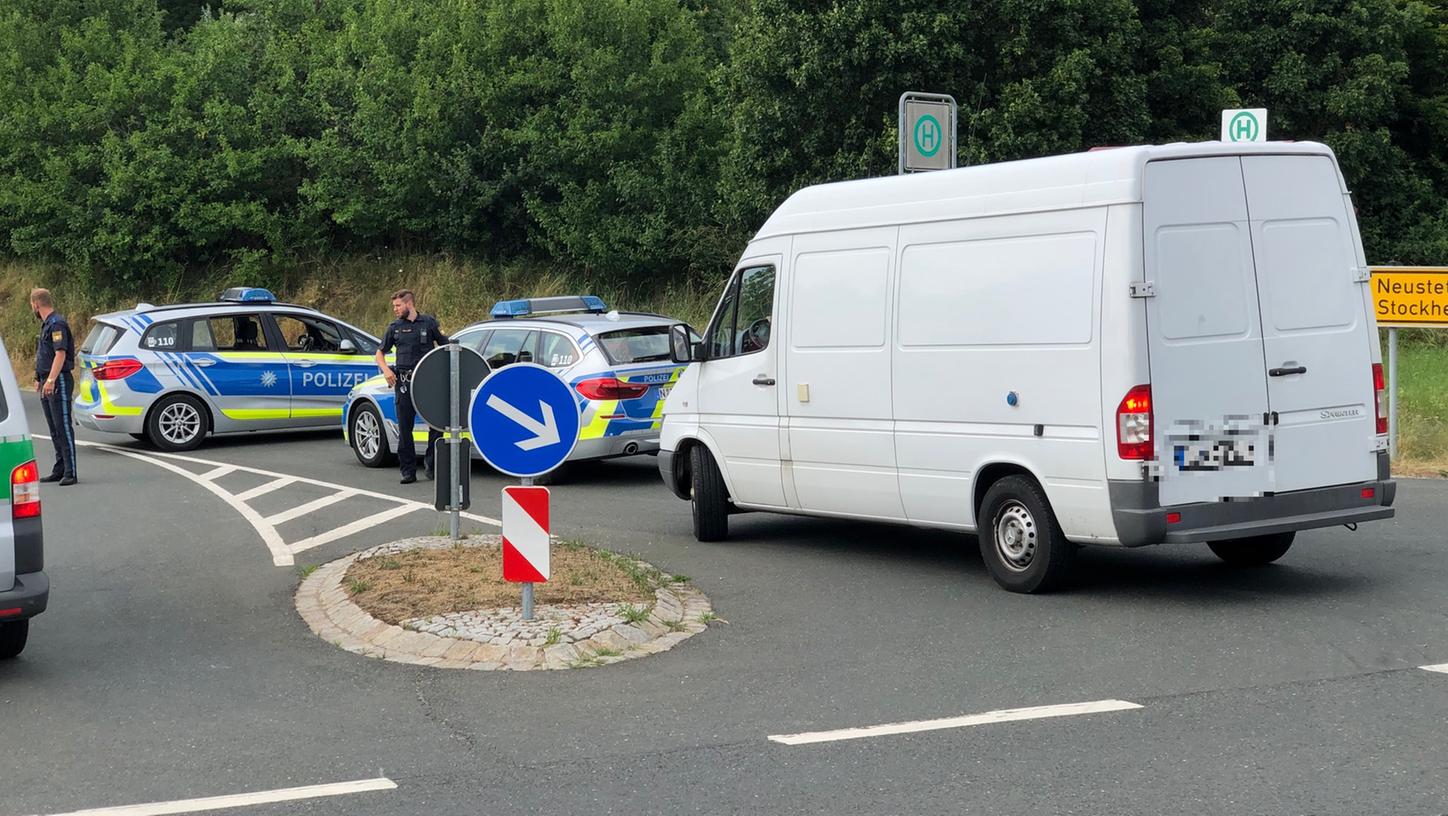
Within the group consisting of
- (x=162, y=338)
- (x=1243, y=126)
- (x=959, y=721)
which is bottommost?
(x=959, y=721)

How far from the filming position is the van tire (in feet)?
25.4

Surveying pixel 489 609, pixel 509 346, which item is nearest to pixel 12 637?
pixel 489 609

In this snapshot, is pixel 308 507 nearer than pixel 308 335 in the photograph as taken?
Yes

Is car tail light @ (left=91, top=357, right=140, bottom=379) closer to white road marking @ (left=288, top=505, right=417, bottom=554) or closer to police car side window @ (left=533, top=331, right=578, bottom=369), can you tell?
police car side window @ (left=533, top=331, right=578, bottom=369)

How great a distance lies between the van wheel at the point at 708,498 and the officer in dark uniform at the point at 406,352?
425cm

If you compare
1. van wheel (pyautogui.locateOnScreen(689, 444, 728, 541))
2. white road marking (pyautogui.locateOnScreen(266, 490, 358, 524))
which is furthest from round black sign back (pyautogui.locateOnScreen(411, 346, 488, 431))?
white road marking (pyautogui.locateOnScreen(266, 490, 358, 524))

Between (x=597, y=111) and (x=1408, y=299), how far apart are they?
62.4ft

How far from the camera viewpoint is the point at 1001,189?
29.6 ft

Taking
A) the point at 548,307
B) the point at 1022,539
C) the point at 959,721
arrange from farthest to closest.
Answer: the point at 548,307
the point at 1022,539
the point at 959,721

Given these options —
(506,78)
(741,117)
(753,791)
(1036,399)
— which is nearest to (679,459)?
(1036,399)

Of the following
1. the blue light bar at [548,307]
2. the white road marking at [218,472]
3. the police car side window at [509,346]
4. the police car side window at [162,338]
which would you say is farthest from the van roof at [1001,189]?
the police car side window at [162,338]

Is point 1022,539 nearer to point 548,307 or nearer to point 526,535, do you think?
point 526,535

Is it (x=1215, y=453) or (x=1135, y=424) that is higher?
(x=1135, y=424)

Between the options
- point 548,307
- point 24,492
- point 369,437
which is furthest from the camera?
point 369,437
